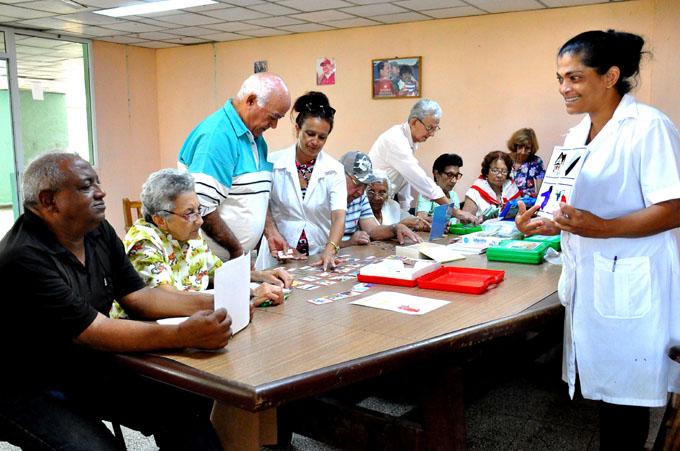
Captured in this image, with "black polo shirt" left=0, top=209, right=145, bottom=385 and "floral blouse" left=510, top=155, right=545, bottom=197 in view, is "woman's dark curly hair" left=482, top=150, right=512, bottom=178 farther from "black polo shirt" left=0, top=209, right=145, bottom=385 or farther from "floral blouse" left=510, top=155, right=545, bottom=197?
"black polo shirt" left=0, top=209, right=145, bottom=385

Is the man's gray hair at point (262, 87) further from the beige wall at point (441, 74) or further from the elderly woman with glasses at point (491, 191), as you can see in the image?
the beige wall at point (441, 74)

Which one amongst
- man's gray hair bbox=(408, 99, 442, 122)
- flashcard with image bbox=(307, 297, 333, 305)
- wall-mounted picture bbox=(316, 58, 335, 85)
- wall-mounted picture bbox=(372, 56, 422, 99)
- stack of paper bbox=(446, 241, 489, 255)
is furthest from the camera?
wall-mounted picture bbox=(316, 58, 335, 85)

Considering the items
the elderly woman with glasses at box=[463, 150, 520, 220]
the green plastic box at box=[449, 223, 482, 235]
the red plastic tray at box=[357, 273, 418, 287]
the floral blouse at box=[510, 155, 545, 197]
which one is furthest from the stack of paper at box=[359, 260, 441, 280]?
the floral blouse at box=[510, 155, 545, 197]

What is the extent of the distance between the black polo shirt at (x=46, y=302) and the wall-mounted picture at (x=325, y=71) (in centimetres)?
601

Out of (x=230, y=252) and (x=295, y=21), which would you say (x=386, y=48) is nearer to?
(x=295, y=21)

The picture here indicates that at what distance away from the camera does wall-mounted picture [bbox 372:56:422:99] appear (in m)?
6.99

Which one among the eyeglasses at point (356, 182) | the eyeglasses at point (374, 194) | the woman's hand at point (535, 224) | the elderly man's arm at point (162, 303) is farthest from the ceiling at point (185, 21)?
the elderly man's arm at point (162, 303)

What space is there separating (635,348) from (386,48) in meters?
5.69

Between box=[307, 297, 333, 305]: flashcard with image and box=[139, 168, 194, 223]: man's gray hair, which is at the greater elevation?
box=[139, 168, 194, 223]: man's gray hair

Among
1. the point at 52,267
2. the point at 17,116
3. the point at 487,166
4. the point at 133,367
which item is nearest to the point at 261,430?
the point at 133,367

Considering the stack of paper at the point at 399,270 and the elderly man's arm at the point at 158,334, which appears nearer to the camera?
the elderly man's arm at the point at 158,334

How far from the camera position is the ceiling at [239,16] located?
5.88 m

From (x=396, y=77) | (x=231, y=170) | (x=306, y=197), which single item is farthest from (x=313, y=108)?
(x=396, y=77)

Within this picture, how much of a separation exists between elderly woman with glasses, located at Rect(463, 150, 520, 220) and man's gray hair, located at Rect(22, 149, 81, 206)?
3729 mm
